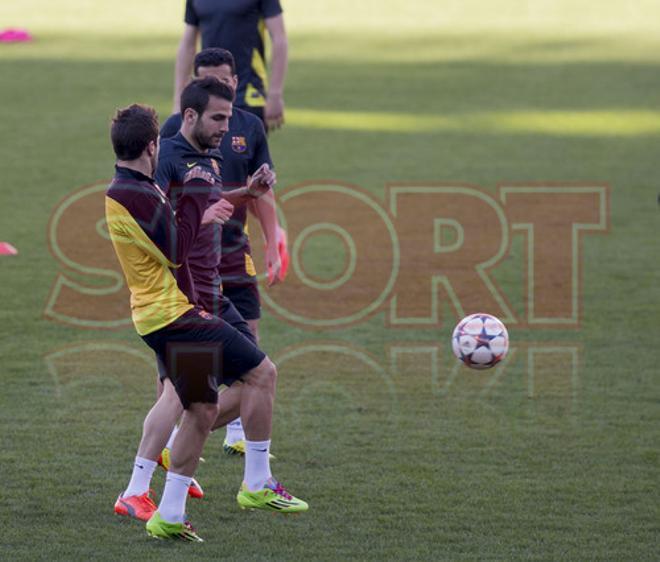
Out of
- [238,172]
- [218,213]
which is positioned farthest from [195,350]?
[238,172]

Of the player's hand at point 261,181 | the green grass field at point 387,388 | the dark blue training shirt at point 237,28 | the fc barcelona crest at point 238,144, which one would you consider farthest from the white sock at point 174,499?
the dark blue training shirt at point 237,28

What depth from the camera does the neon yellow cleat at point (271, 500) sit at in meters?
6.43

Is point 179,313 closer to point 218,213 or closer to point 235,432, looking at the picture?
point 218,213

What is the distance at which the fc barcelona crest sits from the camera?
724 centimetres

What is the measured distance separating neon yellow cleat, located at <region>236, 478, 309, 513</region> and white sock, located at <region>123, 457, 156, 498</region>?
45 centimetres

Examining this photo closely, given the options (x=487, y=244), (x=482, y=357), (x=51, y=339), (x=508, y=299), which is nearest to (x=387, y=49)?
(x=487, y=244)

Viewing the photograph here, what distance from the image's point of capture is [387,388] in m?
8.80

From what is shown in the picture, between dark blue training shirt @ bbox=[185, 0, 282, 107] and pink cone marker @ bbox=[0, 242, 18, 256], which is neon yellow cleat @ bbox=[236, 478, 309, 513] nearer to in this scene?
dark blue training shirt @ bbox=[185, 0, 282, 107]

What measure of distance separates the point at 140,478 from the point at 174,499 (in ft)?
1.27

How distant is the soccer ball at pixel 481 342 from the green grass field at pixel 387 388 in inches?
15.7

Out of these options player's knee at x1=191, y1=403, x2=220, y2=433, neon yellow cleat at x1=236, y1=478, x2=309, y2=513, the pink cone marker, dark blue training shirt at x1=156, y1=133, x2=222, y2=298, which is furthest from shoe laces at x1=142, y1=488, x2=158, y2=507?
the pink cone marker

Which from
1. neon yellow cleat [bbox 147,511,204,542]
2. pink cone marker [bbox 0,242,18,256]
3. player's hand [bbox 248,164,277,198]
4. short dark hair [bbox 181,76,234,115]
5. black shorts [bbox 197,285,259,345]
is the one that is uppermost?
short dark hair [bbox 181,76,234,115]

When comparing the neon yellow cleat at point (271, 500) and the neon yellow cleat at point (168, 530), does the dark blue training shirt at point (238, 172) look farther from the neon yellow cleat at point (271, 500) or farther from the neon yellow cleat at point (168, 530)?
the neon yellow cleat at point (168, 530)

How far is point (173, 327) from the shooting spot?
5945mm
